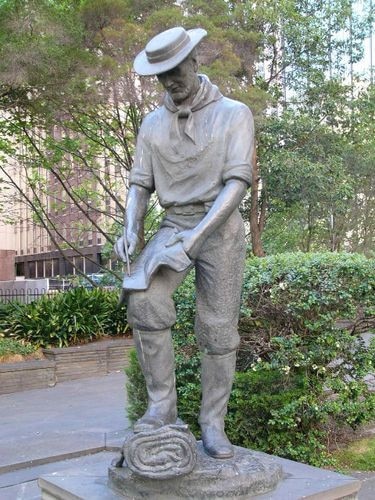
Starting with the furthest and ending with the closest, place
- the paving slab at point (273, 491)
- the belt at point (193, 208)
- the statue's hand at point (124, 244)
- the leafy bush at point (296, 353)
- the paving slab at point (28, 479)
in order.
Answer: the leafy bush at point (296, 353) < the paving slab at point (28, 479) < the belt at point (193, 208) < the statue's hand at point (124, 244) < the paving slab at point (273, 491)

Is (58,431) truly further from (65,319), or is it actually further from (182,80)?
(65,319)

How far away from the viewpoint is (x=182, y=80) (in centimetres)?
354

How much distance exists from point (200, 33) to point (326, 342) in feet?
10.2

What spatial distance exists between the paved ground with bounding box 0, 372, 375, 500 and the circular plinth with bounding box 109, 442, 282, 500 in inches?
26.0

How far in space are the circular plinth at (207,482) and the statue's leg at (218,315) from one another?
241 mm

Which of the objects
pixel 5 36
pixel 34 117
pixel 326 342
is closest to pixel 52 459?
pixel 326 342

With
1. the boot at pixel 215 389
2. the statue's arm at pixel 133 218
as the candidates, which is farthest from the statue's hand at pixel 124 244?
the boot at pixel 215 389

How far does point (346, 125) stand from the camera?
15695 mm

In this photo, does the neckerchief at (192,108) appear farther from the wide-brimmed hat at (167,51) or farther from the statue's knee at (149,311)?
the statue's knee at (149,311)

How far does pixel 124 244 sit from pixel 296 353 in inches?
103

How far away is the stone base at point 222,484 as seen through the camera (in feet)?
10.6

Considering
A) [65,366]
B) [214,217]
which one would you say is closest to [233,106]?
[214,217]

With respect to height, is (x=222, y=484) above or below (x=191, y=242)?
below

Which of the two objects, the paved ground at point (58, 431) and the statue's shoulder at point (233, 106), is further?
the paved ground at point (58, 431)
